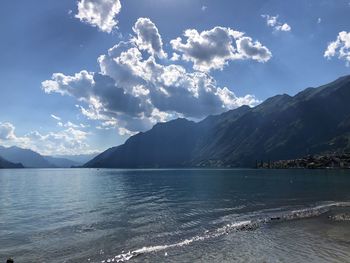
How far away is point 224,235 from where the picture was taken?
43.2 m

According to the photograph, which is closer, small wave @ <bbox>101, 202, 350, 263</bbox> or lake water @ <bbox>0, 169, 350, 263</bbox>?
lake water @ <bbox>0, 169, 350, 263</bbox>

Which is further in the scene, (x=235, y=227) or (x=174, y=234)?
(x=235, y=227)

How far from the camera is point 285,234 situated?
43.2m

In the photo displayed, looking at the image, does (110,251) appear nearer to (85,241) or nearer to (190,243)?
(85,241)

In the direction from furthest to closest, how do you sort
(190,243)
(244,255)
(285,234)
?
1. (285,234)
2. (190,243)
3. (244,255)

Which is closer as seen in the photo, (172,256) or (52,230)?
(172,256)

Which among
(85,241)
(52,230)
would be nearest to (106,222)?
(52,230)

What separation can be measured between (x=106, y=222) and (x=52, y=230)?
8.56 metres

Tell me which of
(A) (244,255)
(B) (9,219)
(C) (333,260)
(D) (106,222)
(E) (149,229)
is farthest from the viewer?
(B) (9,219)

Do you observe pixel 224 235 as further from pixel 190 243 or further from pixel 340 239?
pixel 340 239

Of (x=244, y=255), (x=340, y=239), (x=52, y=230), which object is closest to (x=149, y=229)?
(x=52, y=230)

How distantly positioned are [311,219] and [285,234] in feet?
45.9

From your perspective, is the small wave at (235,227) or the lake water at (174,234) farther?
the small wave at (235,227)

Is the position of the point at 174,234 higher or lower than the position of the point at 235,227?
lower
